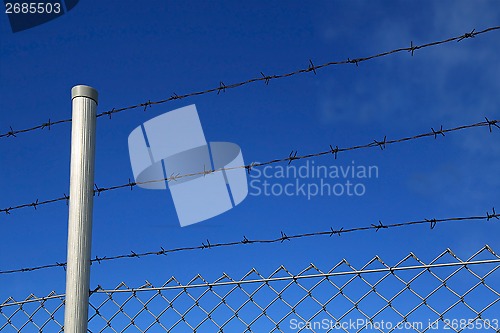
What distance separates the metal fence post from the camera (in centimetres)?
329

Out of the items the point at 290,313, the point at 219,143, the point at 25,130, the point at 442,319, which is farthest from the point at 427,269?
the point at 25,130

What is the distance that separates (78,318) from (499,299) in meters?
1.86

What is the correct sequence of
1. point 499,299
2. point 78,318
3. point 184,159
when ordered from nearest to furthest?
point 499,299 < point 78,318 < point 184,159

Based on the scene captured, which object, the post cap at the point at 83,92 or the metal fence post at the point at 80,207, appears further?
the post cap at the point at 83,92

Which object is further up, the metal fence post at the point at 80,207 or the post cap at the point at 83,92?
the post cap at the point at 83,92

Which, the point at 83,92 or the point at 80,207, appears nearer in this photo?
the point at 80,207

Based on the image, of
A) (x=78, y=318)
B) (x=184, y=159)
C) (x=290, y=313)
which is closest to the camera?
(x=290, y=313)

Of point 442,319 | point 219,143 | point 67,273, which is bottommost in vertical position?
point 442,319

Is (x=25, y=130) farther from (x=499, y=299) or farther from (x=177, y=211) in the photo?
(x=499, y=299)

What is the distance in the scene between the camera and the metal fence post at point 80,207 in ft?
10.8

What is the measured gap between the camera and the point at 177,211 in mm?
3846

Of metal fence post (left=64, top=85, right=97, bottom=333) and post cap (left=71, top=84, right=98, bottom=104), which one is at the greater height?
post cap (left=71, top=84, right=98, bottom=104)

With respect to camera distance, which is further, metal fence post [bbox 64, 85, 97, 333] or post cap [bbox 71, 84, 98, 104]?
post cap [bbox 71, 84, 98, 104]

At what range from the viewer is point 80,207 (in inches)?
134
